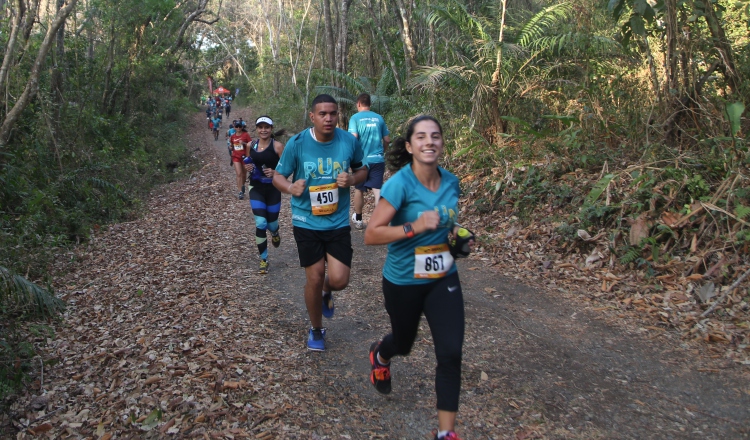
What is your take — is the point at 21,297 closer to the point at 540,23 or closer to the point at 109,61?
the point at 540,23

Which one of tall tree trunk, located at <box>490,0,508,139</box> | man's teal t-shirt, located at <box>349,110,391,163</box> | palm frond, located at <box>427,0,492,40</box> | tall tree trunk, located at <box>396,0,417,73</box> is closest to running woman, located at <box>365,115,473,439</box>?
man's teal t-shirt, located at <box>349,110,391,163</box>

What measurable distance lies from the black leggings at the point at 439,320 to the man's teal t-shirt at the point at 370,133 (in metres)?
5.07

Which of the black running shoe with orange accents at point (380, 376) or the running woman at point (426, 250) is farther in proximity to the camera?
the black running shoe with orange accents at point (380, 376)

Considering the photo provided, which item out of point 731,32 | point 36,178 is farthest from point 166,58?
point 731,32

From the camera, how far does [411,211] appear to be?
11.3 feet

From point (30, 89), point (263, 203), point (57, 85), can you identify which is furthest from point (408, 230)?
point (57, 85)

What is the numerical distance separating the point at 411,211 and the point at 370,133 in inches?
208

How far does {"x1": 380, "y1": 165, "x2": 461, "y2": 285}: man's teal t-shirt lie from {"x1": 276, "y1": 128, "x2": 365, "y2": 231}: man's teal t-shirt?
1.27 m

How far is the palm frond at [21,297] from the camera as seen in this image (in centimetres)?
505

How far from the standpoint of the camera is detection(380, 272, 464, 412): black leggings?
327 centimetres

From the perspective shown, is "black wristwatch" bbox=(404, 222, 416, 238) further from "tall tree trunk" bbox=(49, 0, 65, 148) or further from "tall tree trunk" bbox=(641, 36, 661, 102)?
"tall tree trunk" bbox=(49, 0, 65, 148)

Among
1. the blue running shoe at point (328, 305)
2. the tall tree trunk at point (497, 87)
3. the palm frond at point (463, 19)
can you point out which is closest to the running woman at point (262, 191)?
the blue running shoe at point (328, 305)

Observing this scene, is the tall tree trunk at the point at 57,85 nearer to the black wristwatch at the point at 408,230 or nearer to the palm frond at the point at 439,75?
the palm frond at the point at 439,75

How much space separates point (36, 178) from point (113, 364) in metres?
7.08
